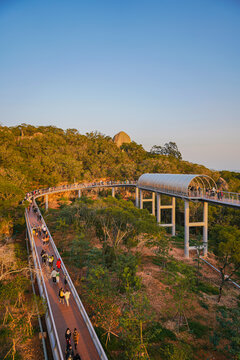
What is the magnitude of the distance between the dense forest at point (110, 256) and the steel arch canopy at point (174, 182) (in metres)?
6.91

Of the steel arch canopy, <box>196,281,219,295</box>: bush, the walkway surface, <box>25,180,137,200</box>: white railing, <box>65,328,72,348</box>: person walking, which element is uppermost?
the steel arch canopy

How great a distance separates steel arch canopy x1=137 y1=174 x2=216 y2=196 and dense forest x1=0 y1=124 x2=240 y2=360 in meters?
6.91

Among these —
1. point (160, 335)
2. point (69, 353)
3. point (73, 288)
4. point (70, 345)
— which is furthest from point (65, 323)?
point (160, 335)

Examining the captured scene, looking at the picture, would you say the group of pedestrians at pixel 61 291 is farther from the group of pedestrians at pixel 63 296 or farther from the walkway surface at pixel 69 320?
the walkway surface at pixel 69 320

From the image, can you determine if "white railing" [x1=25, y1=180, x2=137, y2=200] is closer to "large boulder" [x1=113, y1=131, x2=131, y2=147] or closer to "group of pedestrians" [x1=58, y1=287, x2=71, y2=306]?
"group of pedestrians" [x1=58, y1=287, x2=71, y2=306]

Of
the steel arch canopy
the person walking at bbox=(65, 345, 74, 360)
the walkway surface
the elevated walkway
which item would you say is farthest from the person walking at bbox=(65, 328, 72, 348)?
the steel arch canopy

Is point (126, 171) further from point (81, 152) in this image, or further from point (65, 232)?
point (65, 232)

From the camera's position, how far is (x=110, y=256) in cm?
2305

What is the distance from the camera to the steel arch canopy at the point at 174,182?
31.1 metres

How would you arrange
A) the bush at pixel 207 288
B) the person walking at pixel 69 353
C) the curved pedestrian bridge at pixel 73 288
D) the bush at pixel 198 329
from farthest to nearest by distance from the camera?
the bush at pixel 207 288
the bush at pixel 198 329
the curved pedestrian bridge at pixel 73 288
the person walking at pixel 69 353

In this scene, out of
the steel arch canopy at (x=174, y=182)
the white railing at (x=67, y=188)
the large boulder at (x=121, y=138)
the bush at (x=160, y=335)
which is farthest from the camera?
the large boulder at (x=121, y=138)

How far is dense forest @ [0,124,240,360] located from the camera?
14.4 m

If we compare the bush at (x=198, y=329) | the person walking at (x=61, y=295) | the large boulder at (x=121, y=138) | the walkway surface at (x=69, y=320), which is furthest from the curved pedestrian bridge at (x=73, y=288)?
the large boulder at (x=121, y=138)

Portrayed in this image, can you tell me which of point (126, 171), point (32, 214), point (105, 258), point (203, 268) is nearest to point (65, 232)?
point (32, 214)
